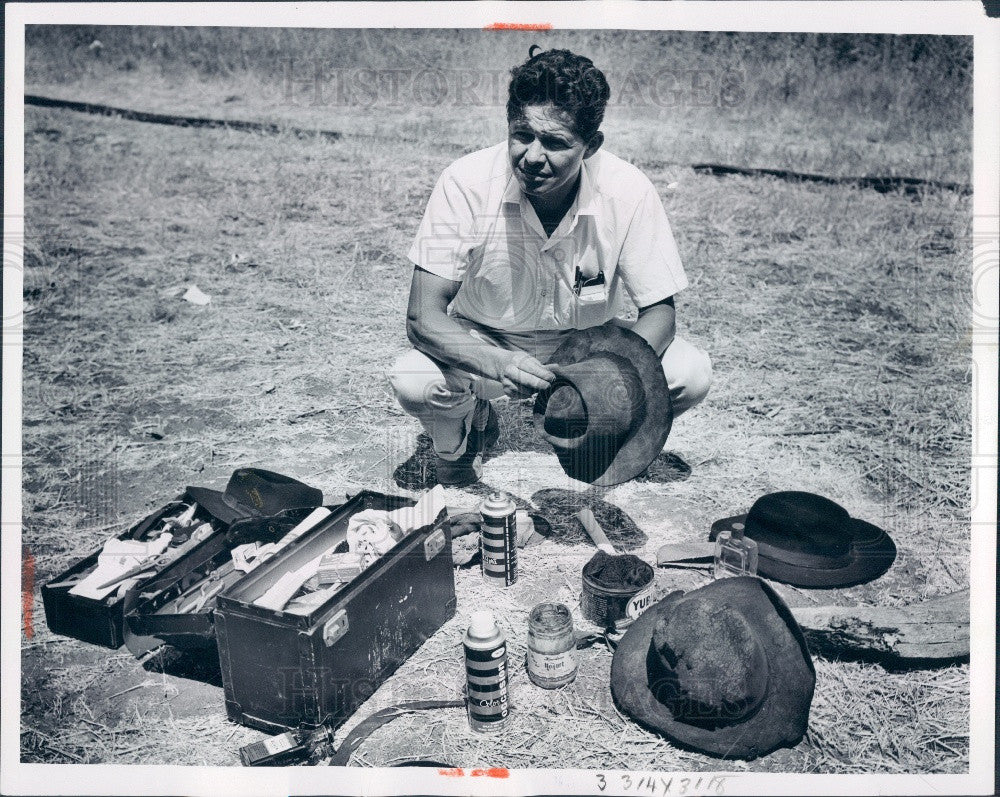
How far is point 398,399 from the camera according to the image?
3.86 m

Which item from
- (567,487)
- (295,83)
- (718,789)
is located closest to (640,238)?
(567,487)

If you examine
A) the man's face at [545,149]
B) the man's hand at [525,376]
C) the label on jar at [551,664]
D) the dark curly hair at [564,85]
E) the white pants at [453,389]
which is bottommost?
the label on jar at [551,664]

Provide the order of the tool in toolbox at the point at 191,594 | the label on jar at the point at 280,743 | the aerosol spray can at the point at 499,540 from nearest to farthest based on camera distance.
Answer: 1. the label on jar at the point at 280,743
2. the tool in toolbox at the point at 191,594
3. the aerosol spray can at the point at 499,540

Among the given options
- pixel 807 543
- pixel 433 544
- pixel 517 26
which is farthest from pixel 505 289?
pixel 807 543

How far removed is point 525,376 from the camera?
3381 millimetres

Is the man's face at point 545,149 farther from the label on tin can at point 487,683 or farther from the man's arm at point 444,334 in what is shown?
the label on tin can at point 487,683

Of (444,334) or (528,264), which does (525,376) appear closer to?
(444,334)

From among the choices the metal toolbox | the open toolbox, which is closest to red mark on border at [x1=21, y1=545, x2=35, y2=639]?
the open toolbox

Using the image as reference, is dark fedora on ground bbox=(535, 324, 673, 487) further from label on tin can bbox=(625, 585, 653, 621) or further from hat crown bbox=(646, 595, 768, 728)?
hat crown bbox=(646, 595, 768, 728)

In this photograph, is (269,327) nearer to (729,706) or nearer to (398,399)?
(398,399)

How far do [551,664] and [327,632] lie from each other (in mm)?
781

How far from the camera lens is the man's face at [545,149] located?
3445 mm

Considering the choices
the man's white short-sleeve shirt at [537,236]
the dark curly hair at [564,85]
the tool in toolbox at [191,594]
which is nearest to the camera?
the tool in toolbox at [191,594]

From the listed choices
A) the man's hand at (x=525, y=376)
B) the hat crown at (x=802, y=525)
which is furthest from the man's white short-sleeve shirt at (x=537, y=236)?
the hat crown at (x=802, y=525)
